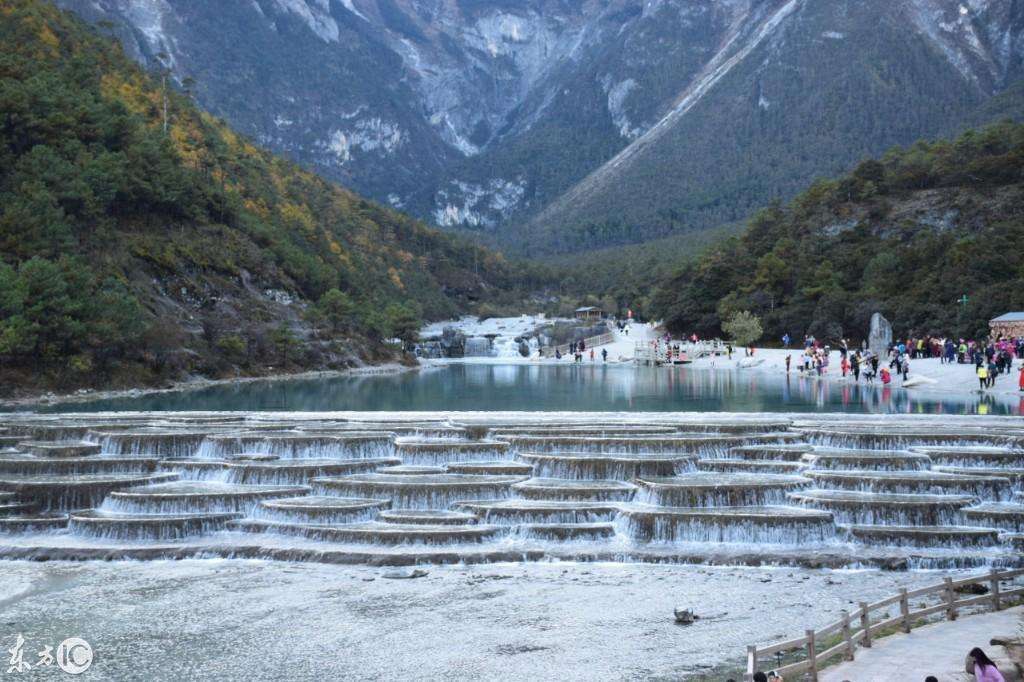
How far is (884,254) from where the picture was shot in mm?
91875

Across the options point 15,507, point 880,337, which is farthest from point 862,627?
point 880,337

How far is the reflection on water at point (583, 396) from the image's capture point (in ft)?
153

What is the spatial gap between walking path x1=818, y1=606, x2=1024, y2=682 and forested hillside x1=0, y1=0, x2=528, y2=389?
153 ft

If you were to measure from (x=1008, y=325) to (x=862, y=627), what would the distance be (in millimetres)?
51586

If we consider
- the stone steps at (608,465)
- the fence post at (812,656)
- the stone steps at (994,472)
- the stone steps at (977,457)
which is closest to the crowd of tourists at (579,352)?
the stone steps at (608,465)

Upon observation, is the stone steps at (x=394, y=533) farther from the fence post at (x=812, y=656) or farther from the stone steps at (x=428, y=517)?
the fence post at (x=812, y=656)

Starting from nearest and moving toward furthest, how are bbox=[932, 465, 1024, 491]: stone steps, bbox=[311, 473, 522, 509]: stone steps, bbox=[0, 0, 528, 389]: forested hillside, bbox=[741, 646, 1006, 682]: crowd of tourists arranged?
bbox=[741, 646, 1006, 682]: crowd of tourists < bbox=[932, 465, 1024, 491]: stone steps < bbox=[311, 473, 522, 509]: stone steps < bbox=[0, 0, 528, 389]: forested hillside

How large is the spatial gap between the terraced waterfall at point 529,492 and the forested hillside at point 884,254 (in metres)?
45.5

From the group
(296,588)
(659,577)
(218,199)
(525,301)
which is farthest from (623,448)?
(525,301)

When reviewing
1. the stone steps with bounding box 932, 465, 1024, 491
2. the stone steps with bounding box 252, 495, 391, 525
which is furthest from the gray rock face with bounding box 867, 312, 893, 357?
the stone steps with bounding box 252, 495, 391, 525

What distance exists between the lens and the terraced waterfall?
23.5m

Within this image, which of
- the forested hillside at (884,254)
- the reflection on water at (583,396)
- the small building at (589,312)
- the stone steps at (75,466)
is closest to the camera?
the stone steps at (75,466)

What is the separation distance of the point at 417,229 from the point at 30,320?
13927 cm

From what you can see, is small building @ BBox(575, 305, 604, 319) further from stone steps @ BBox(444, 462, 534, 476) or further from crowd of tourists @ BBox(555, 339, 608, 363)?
stone steps @ BBox(444, 462, 534, 476)
